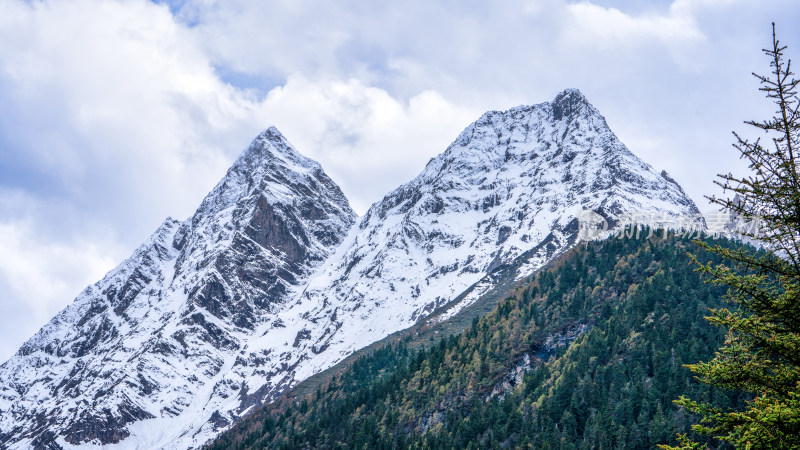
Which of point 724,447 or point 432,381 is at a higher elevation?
point 432,381

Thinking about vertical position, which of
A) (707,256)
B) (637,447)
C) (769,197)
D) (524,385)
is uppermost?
(707,256)

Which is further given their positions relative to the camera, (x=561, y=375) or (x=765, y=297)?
(x=561, y=375)

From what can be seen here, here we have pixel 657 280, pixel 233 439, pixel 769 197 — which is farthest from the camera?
pixel 233 439

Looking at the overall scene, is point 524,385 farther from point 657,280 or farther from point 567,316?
point 657,280

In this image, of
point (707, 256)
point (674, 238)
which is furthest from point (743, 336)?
point (674, 238)

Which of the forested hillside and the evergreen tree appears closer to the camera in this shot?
the evergreen tree

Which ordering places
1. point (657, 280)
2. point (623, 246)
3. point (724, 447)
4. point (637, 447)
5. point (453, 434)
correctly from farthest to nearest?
point (623, 246), point (657, 280), point (453, 434), point (637, 447), point (724, 447)

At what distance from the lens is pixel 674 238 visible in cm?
15075

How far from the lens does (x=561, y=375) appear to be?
11338 cm

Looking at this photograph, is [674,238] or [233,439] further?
[233,439]

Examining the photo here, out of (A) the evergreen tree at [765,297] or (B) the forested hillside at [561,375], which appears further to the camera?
(B) the forested hillside at [561,375]

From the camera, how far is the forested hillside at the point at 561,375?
9656cm

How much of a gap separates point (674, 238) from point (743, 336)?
143m

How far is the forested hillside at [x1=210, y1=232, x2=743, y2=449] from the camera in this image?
9656 centimetres
